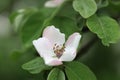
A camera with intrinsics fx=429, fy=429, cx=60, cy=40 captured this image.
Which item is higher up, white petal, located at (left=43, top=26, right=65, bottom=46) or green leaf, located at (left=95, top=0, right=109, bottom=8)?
white petal, located at (left=43, top=26, right=65, bottom=46)

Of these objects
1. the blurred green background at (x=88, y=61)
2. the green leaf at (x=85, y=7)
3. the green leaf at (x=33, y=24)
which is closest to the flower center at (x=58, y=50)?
the green leaf at (x=85, y=7)

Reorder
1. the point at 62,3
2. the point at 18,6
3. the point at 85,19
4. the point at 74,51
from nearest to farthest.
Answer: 1. the point at 74,51
2. the point at 85,19
3. the point at 62,3
4. the point at 18,6

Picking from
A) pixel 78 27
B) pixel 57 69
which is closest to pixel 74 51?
pixel 57 69

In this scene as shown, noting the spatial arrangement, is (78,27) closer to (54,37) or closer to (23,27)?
(54,37)

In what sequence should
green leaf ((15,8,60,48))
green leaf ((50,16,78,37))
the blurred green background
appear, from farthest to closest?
1. the blurred green background
2. green leaf ((15,8,60,48))
3. green leaf ((50,16,78,37))

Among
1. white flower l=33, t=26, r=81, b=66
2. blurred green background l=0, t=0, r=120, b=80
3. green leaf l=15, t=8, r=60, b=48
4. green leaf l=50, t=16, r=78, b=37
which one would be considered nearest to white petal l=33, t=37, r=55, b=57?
white flower l=33, t=26, r=81, b=66

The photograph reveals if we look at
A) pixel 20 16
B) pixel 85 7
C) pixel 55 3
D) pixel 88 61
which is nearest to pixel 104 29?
pixel 85 7

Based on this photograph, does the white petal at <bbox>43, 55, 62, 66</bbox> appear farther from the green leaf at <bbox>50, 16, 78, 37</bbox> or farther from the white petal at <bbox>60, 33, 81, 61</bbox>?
the green leaf at <bbox>50, 16, 78, 37</bbox>

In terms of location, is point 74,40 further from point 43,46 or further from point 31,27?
point 31,27
